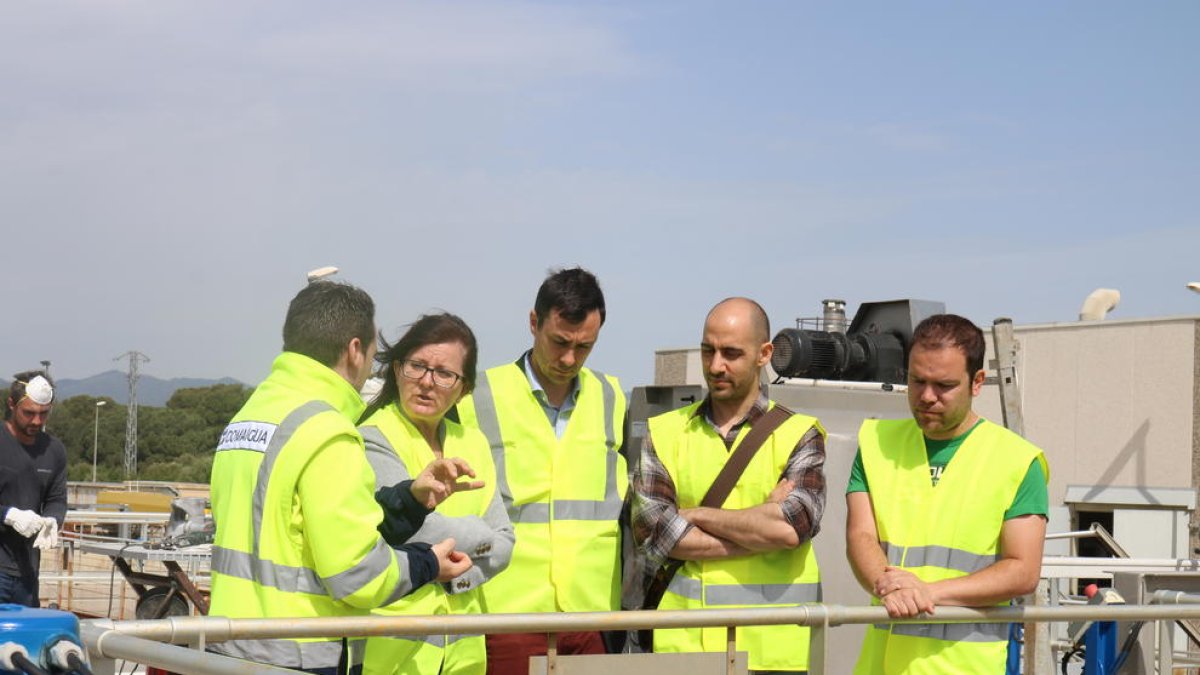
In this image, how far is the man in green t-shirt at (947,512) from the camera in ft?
13.0

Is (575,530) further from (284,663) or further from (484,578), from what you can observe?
(284,663)

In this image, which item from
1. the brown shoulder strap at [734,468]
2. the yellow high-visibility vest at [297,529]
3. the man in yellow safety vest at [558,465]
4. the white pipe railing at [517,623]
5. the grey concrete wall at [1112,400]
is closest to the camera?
the white pipe railing at [517,623]

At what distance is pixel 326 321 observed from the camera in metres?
3.85

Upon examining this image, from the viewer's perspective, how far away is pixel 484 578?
4.18 m

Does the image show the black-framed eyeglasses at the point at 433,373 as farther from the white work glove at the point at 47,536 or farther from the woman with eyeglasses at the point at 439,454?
the white work glove at the point at 47,536

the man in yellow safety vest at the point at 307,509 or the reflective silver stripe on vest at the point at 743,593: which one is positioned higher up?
the man in yellow safety vest at the point at 307,509

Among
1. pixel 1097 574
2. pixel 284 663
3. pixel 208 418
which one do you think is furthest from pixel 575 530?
pixel 208 418

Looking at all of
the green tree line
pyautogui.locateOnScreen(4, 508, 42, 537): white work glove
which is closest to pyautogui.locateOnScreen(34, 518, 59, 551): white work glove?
pyautogui.locateOnScreen(4, 508, 42, 537): white work glove

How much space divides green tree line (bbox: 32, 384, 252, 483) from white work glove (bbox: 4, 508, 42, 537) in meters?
75.4

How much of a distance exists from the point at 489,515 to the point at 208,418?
93387 mm

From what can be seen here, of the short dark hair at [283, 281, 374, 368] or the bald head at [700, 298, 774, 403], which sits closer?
the short dark hair at [283, 281, 374, 368]

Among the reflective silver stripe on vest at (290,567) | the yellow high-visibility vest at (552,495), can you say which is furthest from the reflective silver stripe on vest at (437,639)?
the yellow high-visibility vest at (552,495)

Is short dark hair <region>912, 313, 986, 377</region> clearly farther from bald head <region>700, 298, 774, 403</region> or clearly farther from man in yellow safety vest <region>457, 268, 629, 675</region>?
man in yellow safety vest <region>457, 268, 629, 675</region>

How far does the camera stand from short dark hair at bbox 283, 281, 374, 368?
384 cm
